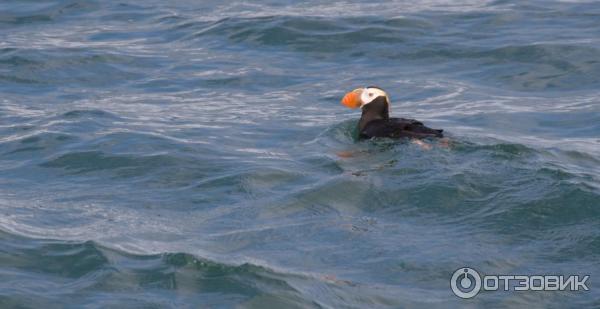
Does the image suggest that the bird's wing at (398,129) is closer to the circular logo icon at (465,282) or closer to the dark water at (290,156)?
→ the dark water at (290,156)

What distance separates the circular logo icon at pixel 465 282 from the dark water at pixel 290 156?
0.07 m

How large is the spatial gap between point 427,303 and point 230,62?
27.3 feet

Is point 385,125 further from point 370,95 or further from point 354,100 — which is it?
point 354,100

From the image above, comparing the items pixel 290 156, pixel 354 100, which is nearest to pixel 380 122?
pixel 354 100

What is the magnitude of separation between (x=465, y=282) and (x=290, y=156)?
3.59 metres

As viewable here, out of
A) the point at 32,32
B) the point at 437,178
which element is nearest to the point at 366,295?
the point at 437,178

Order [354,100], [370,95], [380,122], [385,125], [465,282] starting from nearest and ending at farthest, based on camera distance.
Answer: [465,282], [385,125], [380,122], [370,95], [354,100]

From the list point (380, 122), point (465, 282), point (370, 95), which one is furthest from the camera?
point (370, 95)

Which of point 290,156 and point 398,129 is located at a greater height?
point 398,129

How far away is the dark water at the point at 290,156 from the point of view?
723cm

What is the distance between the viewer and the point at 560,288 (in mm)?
6879

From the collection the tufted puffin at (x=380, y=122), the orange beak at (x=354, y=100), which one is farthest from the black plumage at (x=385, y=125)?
the orange beak at (x=354, y=100)

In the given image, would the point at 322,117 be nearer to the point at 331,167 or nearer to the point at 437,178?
the point at 331,167

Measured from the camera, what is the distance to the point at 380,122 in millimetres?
10820
